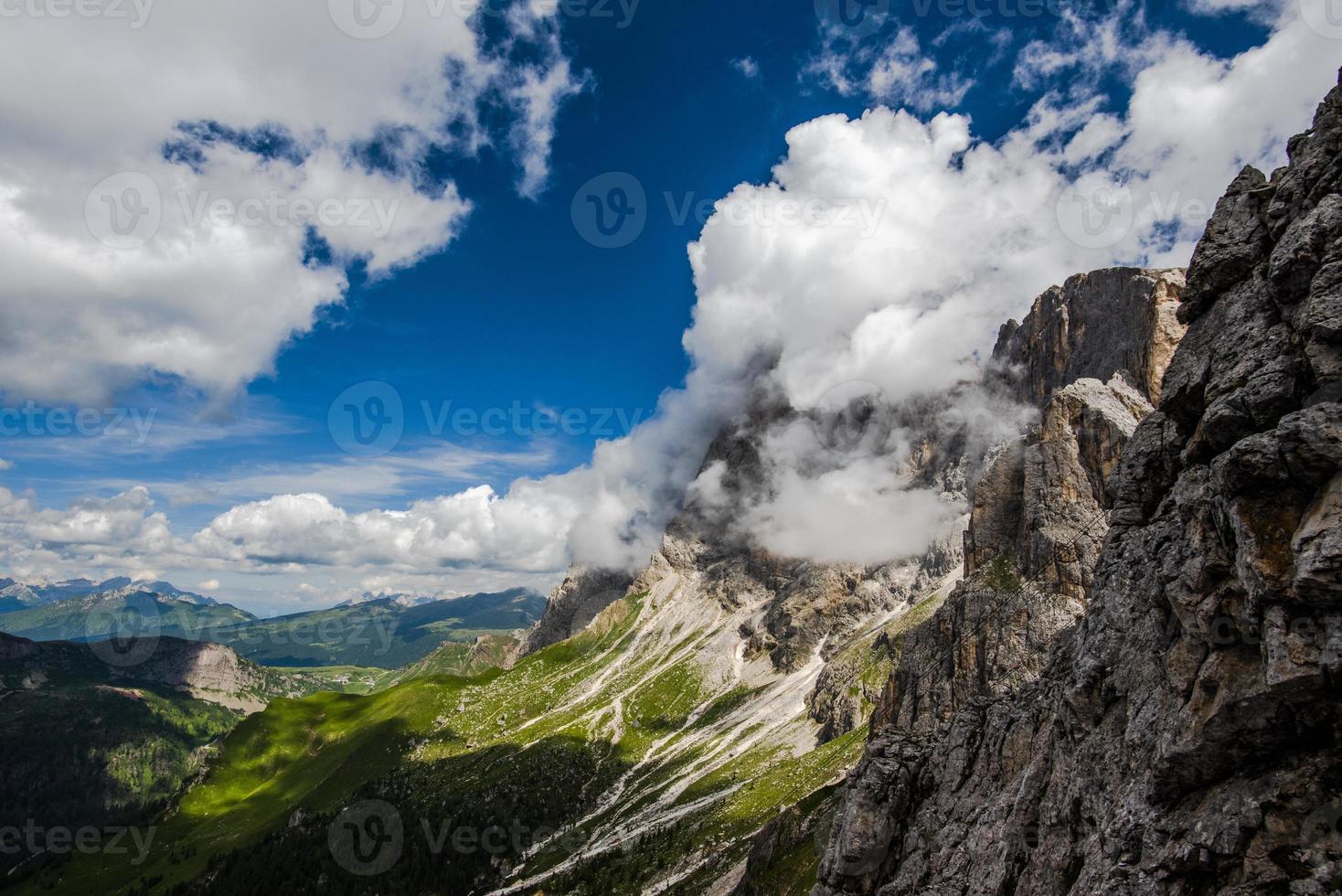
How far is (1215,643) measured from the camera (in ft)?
67.2

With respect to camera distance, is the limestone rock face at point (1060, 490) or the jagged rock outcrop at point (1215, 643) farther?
the limestone rock face at point (1060, 490)

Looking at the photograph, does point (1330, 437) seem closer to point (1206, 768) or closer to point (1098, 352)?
point (1206, 768)

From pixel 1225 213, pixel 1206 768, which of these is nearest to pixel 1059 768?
pixel 1206 768

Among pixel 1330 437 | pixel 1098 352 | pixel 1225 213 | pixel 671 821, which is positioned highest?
pixel 1098 352

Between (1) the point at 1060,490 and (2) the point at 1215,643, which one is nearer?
(2) the point at 1215,643

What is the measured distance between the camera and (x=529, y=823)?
635 ft

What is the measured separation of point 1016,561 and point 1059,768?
373 feet

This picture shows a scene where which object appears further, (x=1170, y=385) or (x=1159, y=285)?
(x=1159, y=285)

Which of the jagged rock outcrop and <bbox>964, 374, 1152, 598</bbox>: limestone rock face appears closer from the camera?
the jagged rock outcrop

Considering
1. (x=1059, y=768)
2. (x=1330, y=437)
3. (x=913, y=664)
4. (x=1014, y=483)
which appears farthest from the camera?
(x=1014, y=483)

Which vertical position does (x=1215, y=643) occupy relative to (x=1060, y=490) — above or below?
below

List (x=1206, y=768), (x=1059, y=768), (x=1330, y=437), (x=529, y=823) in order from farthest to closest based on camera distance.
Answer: (x=529, y=823)
(x=1059, y=768)
(x=1206, y=768)
(x=1330, y=437)

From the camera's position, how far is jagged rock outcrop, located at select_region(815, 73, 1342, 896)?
1742 centimetres

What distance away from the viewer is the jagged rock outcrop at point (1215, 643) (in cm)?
1742
